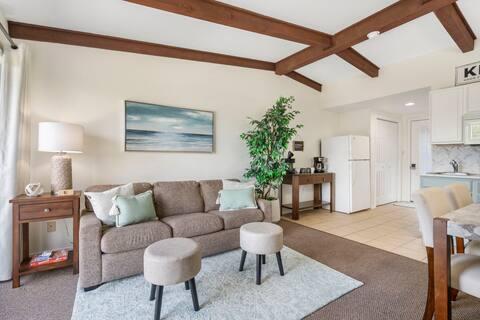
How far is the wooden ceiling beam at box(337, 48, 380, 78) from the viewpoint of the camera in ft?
12.3

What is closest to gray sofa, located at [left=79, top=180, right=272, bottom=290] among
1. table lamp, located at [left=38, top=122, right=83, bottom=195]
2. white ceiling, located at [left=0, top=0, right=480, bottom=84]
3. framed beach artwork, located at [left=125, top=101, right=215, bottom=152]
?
table lamp, located at [left=38, top=122, right=83, bottom=195]

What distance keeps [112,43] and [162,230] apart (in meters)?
2.45

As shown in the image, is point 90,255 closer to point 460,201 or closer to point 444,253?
point 444,253

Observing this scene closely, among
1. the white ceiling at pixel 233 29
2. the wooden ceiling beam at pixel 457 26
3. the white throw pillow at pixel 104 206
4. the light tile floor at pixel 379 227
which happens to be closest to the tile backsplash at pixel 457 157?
the light tile floor at pixel 379 227

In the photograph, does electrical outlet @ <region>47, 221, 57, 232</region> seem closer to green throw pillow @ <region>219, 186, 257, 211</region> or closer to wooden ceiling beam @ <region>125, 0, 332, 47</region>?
green throw pillow @ <region>219, 186, 257, 211</region>

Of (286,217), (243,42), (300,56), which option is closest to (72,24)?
(243,42)

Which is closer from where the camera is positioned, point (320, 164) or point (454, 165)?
point (454, 165)

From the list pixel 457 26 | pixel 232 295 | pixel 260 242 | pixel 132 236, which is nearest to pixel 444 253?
pixel 260 242

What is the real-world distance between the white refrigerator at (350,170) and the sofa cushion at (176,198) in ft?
10.2

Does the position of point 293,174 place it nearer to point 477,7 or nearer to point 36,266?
point 477,7

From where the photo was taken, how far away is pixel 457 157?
149 inches

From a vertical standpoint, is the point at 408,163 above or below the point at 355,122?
below

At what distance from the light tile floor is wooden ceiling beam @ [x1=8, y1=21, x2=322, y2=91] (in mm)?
3013

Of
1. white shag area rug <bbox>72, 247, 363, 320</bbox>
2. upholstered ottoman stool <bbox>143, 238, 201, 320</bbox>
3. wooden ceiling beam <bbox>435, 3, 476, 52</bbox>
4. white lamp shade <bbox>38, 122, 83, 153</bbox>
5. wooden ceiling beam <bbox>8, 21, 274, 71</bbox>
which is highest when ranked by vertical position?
wooden ceiling beam <bbox>435, 3, 476, 52</bbox>
